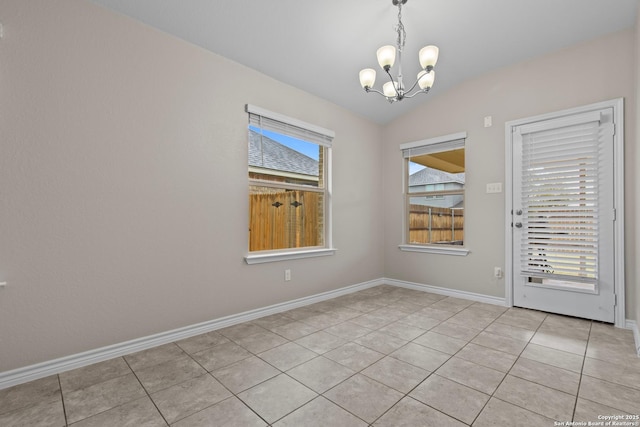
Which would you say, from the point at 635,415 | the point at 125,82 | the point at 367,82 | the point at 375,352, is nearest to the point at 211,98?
the point at 125,82

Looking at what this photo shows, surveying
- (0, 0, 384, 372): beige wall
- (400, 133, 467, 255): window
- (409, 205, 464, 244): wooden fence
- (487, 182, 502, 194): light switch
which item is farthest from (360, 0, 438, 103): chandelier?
(409, 205, 464, 244): wooden fence

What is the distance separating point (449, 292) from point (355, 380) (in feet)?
7.87

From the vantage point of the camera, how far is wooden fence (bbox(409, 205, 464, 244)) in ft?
12.6

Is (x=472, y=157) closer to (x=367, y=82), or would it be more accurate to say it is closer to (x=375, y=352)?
(x=367, y=82)

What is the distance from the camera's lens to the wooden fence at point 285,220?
3.08 m

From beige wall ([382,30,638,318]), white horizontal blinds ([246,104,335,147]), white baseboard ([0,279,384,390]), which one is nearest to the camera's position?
white baseboard ([0,279,384,390])

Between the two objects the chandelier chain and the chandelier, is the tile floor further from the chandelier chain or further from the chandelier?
the chandelier chain

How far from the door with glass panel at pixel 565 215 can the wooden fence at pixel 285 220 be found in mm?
2182

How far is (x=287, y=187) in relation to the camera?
3309 mm

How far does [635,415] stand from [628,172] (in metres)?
2.15

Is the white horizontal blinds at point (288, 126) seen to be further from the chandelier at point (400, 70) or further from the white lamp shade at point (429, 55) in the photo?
the white lamp shade at point (429, 55)

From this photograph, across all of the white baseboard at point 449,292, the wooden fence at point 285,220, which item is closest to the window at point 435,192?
the white baseboard at point 449,292

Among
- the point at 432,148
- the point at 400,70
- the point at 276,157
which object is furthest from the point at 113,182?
the point at 432,148

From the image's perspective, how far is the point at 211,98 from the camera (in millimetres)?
2668
